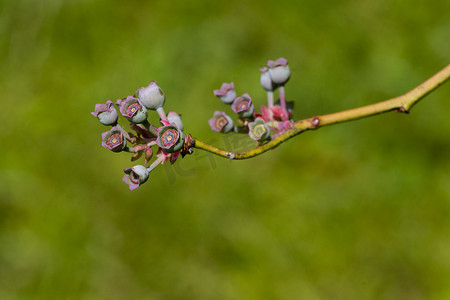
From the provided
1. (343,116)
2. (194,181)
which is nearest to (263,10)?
(194,181)

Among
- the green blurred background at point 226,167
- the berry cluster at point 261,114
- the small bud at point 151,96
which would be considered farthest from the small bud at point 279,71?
the green blurred background at point 226,167

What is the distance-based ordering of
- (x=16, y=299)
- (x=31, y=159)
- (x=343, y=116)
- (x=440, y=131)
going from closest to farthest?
(x=343, y=116) → (x=440, y=131) → (x=16, y=299) → (x=31, y=159)

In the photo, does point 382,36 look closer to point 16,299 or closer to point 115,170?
point 115,170

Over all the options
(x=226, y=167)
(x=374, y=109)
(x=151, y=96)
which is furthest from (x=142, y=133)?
(x=226, y=167)

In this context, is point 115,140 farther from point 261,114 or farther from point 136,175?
point 261,114

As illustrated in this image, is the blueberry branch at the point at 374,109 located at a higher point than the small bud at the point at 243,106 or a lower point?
lower

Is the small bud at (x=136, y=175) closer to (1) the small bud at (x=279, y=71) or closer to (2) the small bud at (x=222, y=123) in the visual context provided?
(2) the small bud at (x=222, y=123)

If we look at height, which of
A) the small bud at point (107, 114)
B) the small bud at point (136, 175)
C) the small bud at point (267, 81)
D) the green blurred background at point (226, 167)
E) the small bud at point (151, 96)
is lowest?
the small bud at point (136, 175)
